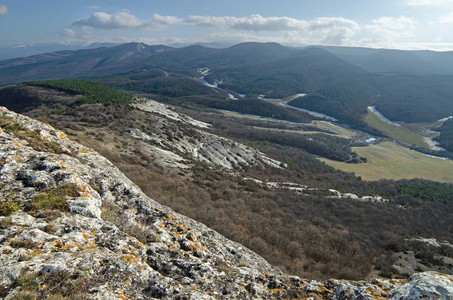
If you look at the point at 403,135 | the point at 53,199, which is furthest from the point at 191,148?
the point at 403,135

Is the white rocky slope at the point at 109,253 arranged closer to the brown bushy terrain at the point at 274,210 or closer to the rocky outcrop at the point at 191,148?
the brown bushy terrain at the point at 274,210

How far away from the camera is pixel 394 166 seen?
10500cm

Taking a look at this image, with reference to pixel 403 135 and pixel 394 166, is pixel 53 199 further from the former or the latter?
pixel 403 135

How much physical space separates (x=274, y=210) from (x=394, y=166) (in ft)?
345

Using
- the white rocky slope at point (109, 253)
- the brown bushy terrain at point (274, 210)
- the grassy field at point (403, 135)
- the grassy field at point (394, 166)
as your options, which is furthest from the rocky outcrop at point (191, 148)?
the grassy field at point (403, 135)

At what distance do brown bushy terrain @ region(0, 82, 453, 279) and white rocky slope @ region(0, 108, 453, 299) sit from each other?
20.1ft

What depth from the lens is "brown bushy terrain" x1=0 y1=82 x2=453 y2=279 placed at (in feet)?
59.2

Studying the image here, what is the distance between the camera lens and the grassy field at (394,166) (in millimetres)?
94375

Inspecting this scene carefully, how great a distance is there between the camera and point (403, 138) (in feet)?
576

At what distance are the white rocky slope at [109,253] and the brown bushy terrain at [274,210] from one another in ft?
20.1

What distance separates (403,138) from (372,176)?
118m

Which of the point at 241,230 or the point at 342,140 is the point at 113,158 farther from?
the point at 342,140

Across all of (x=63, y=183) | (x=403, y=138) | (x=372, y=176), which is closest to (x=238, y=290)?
(x=63, y=183)

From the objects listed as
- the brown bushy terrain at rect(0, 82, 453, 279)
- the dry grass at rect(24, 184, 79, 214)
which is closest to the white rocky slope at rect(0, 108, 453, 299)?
the dry grass at rect(24, 184, 79, 214)
